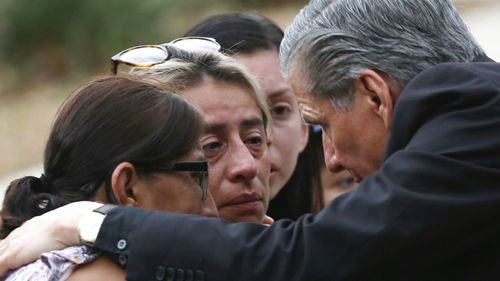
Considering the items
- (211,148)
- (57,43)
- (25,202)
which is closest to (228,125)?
(211,148)

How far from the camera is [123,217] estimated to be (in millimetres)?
3330

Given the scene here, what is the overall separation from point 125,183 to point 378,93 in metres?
0.75

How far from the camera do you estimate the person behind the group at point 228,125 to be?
4.32m

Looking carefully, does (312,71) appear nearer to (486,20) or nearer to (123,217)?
(123,217)

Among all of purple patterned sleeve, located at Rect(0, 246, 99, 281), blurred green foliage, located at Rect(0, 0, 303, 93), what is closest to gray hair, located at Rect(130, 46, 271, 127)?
purple patterned sleeve, located at Rect(0, 246, 99, 281)

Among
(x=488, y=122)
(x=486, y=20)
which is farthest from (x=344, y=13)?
(x=486, y=20)

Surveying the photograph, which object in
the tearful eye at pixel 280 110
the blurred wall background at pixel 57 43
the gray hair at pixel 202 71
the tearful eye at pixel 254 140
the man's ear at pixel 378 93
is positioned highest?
the man's ear at pixel 378 93

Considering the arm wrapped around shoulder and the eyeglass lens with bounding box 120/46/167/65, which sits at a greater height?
Result: the eyeglass lens with bounding box 120/46/167/65

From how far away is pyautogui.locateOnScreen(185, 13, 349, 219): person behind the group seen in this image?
536 centimetres

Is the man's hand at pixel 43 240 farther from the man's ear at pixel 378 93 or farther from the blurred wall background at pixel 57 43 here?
the blurred wall background at pixel 57 43

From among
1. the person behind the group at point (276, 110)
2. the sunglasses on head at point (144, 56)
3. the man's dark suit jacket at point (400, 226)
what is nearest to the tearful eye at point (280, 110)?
the person behind the group at point (276, 110)

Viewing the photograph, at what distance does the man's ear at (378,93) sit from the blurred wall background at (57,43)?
10975 millimetres

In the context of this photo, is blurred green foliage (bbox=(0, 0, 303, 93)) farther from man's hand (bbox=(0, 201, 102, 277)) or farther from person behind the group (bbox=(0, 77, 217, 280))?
man's hand (bbox=(0, 201, 102, 277))

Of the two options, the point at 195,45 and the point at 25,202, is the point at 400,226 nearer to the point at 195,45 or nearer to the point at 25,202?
the point at 25,202
